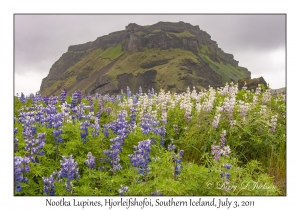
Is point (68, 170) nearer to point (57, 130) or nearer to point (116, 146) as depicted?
point (116, 146)

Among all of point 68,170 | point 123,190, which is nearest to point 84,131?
point 68,170

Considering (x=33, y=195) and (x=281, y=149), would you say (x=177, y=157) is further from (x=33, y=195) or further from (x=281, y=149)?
(x=281, y=149)

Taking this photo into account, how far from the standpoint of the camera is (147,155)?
3.88 m

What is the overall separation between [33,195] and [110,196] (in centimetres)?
94

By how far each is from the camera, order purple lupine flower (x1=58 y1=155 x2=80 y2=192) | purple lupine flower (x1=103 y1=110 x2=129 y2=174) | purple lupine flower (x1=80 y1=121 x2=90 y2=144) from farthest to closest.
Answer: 1. purple lupine flower (x1=80 y1=121 x2=90 y2=144)
2. purple lupine flower (x1=103 y1=110 x2=129 y2=174)
3. purple lupine flower (x1=58 y1=155 x2=80 y2=192)

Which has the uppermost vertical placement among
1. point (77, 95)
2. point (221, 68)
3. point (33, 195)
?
point (221, 68)

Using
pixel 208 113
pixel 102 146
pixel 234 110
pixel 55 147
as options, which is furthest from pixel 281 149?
pixel 55 147

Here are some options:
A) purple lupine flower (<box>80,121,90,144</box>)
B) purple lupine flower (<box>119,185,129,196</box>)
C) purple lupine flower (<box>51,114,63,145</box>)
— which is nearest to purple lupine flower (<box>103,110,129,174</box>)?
purple lupine flower (<box>80,121,90,144</box>)

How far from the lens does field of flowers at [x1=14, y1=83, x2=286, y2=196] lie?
3562 mm

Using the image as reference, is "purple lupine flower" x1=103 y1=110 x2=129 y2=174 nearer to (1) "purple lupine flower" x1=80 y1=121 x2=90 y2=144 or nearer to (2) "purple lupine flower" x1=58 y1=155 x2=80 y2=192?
(1) "purple lupine flower" x1=80 y1=121 x2=90 y2=144

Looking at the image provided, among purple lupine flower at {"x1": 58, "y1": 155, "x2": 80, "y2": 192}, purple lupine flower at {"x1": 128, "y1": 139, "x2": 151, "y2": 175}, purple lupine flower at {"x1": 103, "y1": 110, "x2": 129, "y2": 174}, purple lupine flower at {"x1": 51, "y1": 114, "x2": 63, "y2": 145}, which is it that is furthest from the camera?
purple lupine flower at {"x1": 51, "y1": 114, "x2": 63, "y2": 145}

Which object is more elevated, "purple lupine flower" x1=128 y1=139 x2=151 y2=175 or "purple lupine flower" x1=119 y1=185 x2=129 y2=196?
"purple lupine flower" x1=128 y1=139 x2=151 y2=175

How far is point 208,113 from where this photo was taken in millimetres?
6480

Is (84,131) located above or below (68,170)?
above
